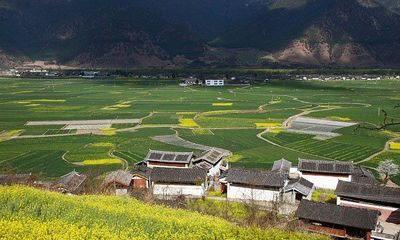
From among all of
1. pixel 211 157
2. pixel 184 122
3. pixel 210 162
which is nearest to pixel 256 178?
pixel 210 162

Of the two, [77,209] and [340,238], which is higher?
[77,209]

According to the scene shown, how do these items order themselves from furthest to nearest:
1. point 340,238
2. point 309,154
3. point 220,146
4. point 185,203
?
point 220,146, point 309,154, point 185,203, point 340,238

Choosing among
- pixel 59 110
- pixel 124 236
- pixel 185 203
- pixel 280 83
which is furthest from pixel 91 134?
pixel 280 83

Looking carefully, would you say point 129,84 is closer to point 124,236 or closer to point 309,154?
point 309,154

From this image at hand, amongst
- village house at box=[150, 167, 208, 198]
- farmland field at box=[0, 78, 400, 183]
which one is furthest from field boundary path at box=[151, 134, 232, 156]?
village house at box=[150, 167, 208, 198]

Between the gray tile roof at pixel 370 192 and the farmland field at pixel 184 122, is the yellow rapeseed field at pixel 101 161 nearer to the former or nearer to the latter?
the farmland field at pixel 184 122

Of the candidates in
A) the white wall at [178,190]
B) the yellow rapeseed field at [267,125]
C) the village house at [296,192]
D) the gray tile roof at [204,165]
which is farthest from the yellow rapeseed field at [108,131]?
the village house at [296,192]
